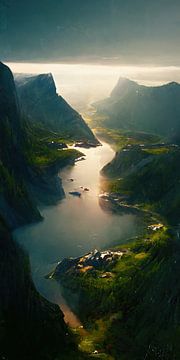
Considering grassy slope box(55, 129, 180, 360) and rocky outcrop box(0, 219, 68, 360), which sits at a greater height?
rocky outcrop box(0, 219, 68, 360)

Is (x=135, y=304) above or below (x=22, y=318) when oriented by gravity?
below

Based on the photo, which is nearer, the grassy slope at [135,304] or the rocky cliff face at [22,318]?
the rocky cliff face at [22,318]

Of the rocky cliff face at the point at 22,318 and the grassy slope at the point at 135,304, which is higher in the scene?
the rocky cliff face at the point at 22,318

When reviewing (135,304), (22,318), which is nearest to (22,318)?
(22,318)

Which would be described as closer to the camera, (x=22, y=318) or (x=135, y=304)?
(x=22, y=318)

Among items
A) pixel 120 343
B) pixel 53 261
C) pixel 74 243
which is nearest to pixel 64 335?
pixel 120 343

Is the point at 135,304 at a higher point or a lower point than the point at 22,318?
lower

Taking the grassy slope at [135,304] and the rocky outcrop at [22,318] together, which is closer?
the rocky outcrop at [22,318]

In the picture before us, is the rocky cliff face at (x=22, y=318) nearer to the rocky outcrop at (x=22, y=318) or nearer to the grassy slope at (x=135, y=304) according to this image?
the rocky outcrop at (x=22, y=318)

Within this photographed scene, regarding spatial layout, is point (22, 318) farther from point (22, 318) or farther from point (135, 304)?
point (135, 304)

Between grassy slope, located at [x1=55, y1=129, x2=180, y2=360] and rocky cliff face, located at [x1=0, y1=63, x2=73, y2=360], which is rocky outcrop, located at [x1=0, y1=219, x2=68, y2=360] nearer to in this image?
rocky cliff face, located at [x1=0, y1=63, x2=73, y2=360]

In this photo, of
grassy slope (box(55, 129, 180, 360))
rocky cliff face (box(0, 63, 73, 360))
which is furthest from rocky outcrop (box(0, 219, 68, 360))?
grassy slope (box(55, 129, 180, 360))

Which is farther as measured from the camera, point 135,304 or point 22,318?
point 135,304

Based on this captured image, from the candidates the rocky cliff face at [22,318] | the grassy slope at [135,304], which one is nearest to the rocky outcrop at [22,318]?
the rocky cliff face at [22,318]
